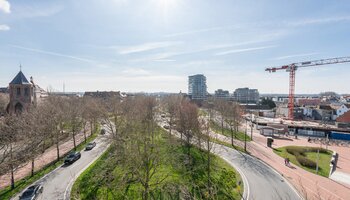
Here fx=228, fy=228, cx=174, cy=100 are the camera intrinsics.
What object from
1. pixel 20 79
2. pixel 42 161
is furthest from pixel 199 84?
pixel 42 161

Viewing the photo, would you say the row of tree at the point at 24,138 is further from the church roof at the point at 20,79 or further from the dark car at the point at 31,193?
the church roof at the point at 20,79

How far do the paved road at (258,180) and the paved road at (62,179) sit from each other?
15.8 m

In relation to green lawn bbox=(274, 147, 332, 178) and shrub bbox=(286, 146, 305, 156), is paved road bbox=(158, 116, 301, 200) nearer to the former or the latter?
green lawn bbox=(274, 147, 332, 178)

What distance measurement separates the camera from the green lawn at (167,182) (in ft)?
63.2

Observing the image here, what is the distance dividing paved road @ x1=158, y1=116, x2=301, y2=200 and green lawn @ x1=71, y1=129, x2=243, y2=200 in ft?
3.76

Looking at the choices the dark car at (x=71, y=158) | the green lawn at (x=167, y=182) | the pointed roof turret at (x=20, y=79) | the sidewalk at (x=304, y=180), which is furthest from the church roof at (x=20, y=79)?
the sidewalk at (x=304, y=180)

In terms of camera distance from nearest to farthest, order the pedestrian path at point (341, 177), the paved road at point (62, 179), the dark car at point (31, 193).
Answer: the dark car at point (31, 193)
the paved road at point (62, 179)
the pedestrian path at point (341, 177)

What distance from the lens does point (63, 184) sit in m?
22.3

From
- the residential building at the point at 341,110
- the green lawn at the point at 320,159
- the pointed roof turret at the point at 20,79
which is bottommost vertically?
the green lawn at the point at 320,159

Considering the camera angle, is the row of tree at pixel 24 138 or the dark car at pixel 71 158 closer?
the row of tree at pixel 24 138

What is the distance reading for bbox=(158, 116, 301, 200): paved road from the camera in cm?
2120

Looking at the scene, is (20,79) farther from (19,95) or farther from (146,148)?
(146,148)

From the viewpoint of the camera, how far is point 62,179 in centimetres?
2359

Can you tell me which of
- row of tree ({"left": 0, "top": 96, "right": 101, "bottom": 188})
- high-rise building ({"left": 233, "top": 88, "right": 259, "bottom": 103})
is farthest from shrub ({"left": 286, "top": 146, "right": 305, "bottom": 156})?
high-rise building ({"left": 233, "top": 88, "right": 259, "bottom": 103})
